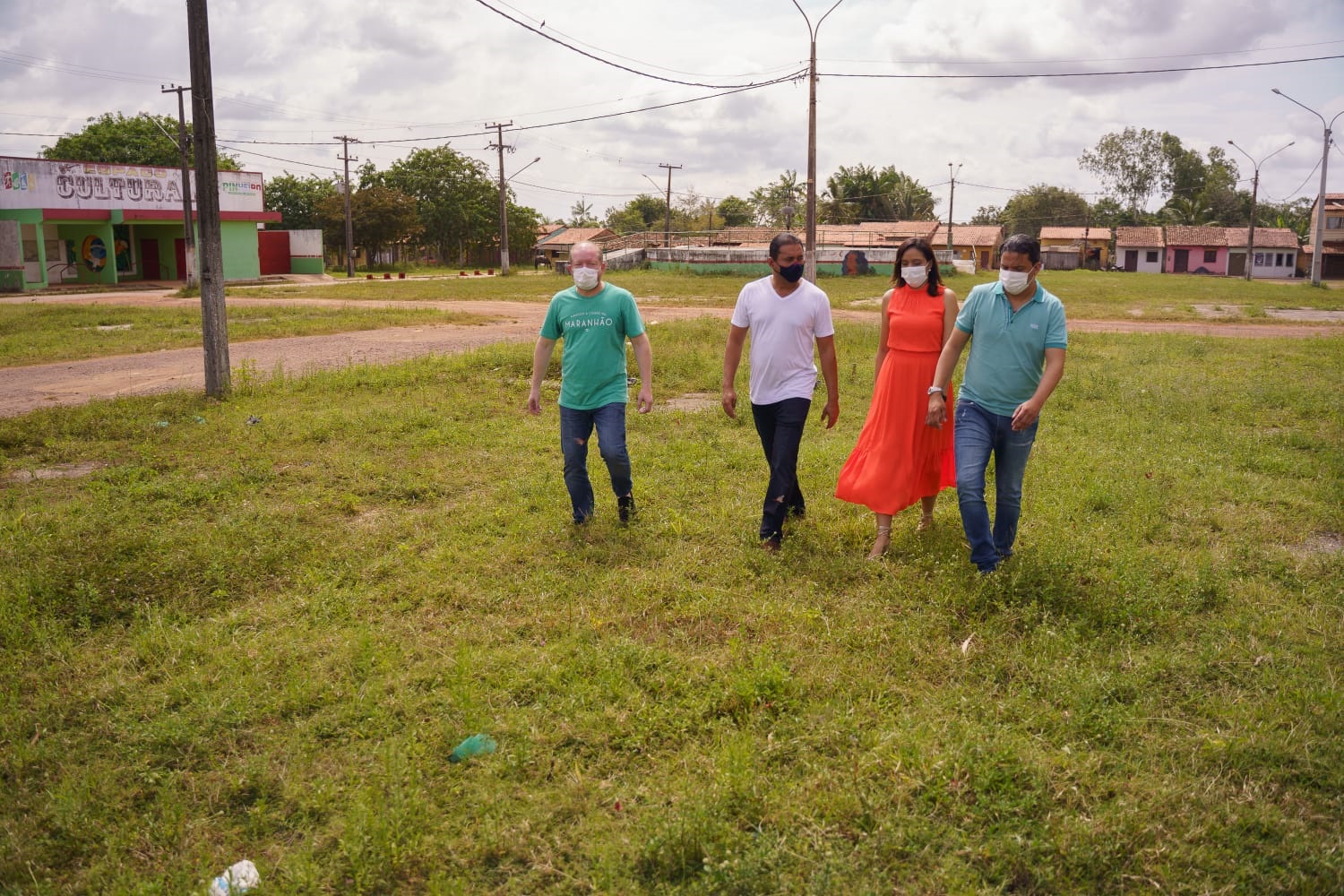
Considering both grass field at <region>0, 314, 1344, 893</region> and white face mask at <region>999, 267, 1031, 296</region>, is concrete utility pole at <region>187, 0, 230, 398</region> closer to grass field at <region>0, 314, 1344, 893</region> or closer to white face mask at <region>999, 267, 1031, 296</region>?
grass field at <region>0, 314, 1344, 893</region>

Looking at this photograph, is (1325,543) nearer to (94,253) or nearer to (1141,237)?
(94,253)

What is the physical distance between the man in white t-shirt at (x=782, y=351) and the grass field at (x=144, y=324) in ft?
42.1

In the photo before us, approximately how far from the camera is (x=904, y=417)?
5.62 m

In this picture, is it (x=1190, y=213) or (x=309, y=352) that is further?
(x=1190, y=213)

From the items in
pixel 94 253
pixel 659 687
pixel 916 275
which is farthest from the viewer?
pixel 94 253

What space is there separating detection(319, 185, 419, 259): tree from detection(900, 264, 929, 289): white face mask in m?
57.1

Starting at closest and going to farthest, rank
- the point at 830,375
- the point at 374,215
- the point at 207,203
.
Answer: the point at 830,375 → the point at 207,203 → the point at 374,215

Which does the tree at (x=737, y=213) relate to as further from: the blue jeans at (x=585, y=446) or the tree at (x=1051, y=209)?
the blue jeans at (x=585, y=446)

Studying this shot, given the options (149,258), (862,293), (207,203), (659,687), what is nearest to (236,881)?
(659,687)

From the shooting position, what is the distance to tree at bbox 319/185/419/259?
58000mm

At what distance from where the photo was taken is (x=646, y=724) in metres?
3.70

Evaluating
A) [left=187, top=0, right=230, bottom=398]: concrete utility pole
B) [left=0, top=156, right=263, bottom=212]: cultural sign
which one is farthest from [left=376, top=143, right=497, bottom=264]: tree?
[left=187, top=0, right=230, bottom=398]: concrete utility pole

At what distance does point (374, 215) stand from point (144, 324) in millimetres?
40883

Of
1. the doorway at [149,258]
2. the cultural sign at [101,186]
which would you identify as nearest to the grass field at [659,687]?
the cultural sign at [101,186]
